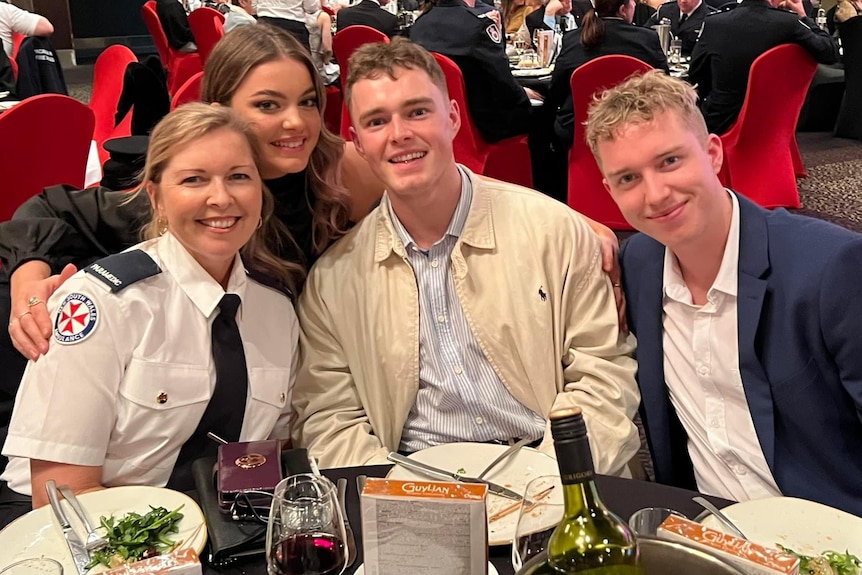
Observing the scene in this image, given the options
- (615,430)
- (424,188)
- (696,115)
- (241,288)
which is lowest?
(615,430)

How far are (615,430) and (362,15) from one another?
224 inches

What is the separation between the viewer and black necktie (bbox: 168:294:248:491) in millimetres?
1751

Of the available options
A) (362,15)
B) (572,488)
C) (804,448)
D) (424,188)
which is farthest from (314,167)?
(362,15)

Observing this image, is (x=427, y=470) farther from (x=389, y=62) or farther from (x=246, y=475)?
(x=389, y=62)

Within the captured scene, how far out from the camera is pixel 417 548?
103 centimetres

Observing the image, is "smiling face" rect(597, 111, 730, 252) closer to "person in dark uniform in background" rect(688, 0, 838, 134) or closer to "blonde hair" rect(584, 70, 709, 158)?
"blonde hair" rect(584, 70, 709, 158)

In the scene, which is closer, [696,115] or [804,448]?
[804,448]

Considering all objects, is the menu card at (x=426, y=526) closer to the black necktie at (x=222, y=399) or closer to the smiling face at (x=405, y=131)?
the black necktie at (x=222, y=399)

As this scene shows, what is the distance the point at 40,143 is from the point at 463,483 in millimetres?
2870

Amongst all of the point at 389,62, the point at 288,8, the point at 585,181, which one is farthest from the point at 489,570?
the point at 288,8

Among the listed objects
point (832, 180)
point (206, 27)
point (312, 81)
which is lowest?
point (832, 180)

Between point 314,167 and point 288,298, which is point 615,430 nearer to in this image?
point 288,298

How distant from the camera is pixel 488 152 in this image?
4.93 meters

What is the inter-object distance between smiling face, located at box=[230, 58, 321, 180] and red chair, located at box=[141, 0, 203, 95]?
239 inches
